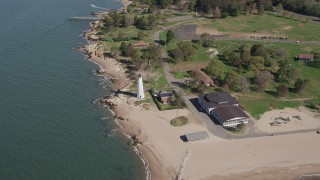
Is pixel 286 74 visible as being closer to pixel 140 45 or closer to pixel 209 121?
pixel 209 121

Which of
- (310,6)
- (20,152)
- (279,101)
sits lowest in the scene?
(20,152)

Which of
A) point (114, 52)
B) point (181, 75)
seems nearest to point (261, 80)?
point (181, 75)

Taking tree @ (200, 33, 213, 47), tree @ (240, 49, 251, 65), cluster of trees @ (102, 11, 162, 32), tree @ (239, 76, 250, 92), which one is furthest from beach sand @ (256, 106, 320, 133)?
cluster of trees @ (102, 11, 162, 32)

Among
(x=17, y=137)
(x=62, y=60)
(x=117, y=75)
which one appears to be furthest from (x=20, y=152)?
(x=62, y=60)

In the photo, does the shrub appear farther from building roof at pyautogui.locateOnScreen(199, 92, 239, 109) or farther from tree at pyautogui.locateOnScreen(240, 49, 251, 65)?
tree at pyautogui.locateOnScreen(240, 49, 251, 65)

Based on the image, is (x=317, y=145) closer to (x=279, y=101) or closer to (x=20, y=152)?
(x=279, y=101)

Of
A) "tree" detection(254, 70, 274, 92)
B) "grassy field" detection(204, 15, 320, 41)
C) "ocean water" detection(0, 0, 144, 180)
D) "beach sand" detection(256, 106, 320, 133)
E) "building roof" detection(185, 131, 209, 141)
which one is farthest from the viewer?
"grassy field" detection(204, 15, 320, 41)
